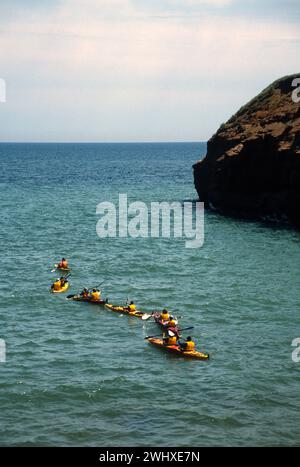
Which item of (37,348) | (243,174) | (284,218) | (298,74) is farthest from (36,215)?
(37,348)

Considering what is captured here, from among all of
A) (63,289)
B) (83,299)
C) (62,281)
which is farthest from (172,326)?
(62,281)

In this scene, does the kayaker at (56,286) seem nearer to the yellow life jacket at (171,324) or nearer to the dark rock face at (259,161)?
the yellow life jacket at (171,324)

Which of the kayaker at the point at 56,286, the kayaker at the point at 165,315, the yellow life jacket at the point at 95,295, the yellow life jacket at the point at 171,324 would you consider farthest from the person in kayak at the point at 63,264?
the yellow life jacket at the point at 171,324

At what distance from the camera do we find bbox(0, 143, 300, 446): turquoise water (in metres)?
28.6

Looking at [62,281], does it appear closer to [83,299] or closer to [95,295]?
[83,299]

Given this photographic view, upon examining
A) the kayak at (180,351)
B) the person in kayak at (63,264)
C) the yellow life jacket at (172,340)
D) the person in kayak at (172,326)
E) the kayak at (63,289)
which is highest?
the person in kayak at (63,264)

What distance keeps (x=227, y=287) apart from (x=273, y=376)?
17351 mm

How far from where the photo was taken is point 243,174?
3233 inches

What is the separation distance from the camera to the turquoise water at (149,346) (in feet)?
93.9

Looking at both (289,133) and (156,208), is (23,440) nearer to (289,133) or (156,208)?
(289,133)

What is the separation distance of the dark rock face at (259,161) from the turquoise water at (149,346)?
590 cm

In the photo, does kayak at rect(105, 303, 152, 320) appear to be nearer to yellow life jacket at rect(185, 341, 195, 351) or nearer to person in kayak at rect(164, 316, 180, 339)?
person in kayak at rect(164, 316, 180, 339)

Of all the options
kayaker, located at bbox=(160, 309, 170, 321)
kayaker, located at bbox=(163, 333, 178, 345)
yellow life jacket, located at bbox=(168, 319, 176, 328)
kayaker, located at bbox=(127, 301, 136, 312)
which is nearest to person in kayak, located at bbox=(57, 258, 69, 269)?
kayaker, located at bbox=(127, 301, 136, 312)

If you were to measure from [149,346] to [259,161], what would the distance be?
1837 inches
